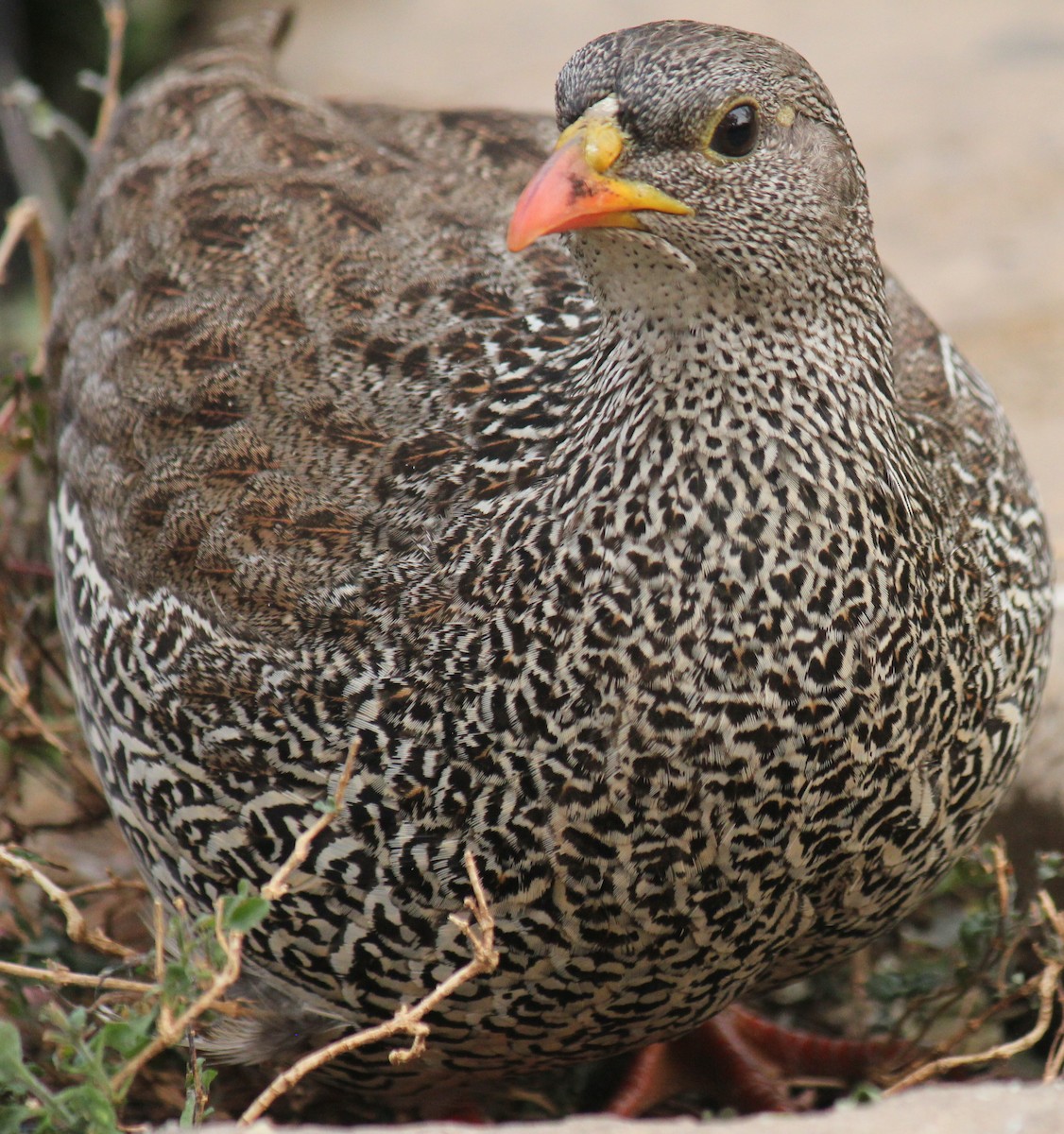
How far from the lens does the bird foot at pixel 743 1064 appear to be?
3.49 meters

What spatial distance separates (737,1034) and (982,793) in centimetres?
105

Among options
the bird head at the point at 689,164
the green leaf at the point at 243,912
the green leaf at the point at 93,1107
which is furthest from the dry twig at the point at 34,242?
the green leaf at the point at 93,1107

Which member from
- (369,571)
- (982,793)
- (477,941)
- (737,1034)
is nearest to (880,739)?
(982,793)

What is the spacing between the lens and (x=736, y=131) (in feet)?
8.00

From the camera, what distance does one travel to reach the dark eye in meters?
2.42

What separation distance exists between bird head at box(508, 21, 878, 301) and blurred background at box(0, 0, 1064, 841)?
2.15 metres

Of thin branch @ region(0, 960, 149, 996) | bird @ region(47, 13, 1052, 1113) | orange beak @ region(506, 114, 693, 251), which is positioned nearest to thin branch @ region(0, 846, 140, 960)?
thin branch @ region(0, 960, 149, 996)

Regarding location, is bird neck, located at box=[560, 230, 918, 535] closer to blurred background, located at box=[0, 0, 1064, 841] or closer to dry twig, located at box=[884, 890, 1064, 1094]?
dry twig, located at box=[884, 890, 1064, 1094]

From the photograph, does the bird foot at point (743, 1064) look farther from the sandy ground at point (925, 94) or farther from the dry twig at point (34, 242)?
the dry twig at point (34, 242)

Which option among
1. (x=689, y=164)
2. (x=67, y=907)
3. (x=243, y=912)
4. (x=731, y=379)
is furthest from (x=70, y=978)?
(x=689, y=164)

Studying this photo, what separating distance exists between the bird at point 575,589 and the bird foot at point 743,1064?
627 mm

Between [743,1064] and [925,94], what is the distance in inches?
→ 163

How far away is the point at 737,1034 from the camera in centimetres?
362

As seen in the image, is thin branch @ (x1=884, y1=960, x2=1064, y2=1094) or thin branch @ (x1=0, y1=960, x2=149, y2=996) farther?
thin branch @ (x1=884, y1=960, x2=1064, y2=1094)
